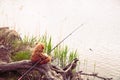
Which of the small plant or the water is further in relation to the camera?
the water

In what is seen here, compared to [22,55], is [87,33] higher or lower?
higher

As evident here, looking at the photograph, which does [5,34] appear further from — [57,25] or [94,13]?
[94,13]

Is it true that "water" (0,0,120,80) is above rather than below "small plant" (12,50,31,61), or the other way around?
above

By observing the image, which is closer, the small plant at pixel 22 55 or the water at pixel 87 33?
the small plant at pixel 22 55

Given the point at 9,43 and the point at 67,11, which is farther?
the point at 67,11

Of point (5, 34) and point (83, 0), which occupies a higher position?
point (83, 0)

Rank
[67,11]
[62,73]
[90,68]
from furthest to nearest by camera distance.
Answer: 1. [67,11]
2. [90,68]
3. [62,73]

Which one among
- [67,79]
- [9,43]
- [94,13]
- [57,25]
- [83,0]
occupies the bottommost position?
[67,79]

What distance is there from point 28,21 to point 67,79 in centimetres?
1007

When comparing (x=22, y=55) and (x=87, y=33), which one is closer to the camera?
(x=22, y=55)

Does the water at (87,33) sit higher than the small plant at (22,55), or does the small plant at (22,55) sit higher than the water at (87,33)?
the water at (87,33)

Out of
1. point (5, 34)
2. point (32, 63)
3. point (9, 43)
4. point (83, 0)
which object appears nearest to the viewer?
point (32, 63)

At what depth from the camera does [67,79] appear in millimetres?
5168

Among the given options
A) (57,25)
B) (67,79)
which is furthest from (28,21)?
(67,79)
